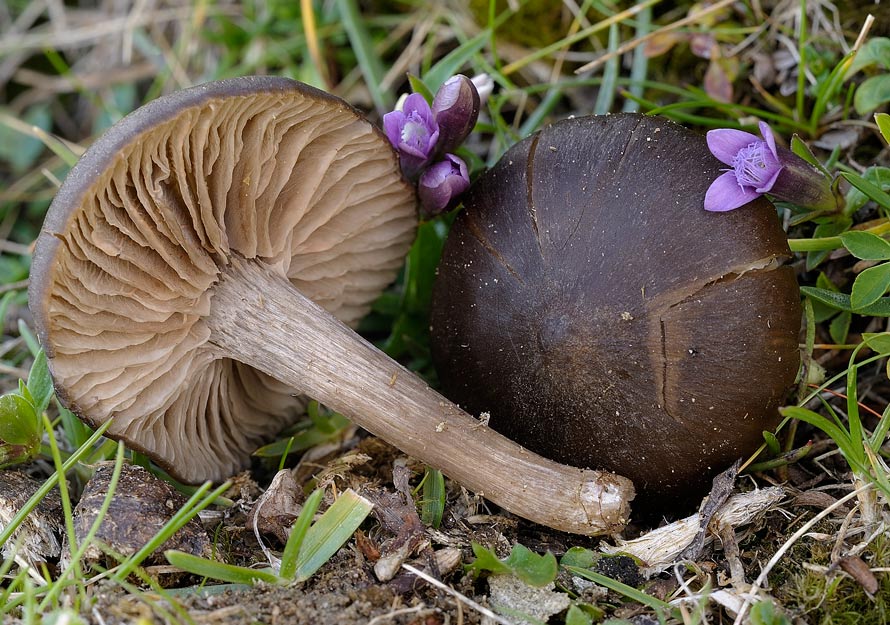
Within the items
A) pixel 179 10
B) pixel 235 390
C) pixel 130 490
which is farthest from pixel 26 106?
pixel 130 490

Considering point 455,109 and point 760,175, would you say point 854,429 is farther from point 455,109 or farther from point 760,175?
point 455,109

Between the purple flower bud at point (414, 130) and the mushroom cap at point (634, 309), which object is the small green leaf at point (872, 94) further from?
the purple flower bud at point (414, 130)

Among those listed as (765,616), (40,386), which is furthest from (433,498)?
(40,386)

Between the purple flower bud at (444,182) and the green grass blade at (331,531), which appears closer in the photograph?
the green grass blade at (331,531)

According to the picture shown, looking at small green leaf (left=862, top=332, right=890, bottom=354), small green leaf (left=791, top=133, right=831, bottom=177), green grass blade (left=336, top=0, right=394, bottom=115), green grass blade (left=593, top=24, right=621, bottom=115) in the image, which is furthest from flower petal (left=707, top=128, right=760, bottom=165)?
green grass blade (left=336, top=0, right=394, bottom=115)

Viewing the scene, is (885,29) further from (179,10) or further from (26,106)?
(26,106)

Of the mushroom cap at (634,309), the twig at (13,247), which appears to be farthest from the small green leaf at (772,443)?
the twig at (13,247)

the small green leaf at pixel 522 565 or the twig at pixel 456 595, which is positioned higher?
the twig at pixel 456 595
